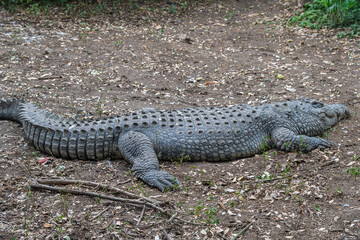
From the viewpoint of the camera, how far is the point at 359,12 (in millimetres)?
9898

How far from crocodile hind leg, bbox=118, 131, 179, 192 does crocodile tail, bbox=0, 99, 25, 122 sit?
2.07 meters

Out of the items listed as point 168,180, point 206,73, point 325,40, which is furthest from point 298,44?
point 168,180

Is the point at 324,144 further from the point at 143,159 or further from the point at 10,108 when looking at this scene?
the point at 10,108

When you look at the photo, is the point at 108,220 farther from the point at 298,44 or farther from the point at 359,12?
the point at 359,12

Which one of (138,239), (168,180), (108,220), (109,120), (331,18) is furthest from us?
(331,18)

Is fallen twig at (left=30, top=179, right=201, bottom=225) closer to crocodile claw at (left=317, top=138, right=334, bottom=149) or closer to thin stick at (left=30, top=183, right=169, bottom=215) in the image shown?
thin stick at (left=30, top=183, right=169, bottom=215)

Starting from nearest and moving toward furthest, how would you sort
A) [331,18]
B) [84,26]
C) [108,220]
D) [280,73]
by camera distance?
[108,220]
[280,73]
[331,18]
[84,26]

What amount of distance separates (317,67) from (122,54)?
4.65 m

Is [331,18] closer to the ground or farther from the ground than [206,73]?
farther from the ground

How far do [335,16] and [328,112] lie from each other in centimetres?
471

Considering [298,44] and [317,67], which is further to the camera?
[298,44]

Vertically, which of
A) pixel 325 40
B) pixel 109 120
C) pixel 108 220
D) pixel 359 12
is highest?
pixel 359 12

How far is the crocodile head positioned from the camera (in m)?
6.48

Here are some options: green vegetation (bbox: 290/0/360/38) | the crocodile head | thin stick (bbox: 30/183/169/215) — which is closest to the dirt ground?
thin stick (bbox: 30/183/169/215)
